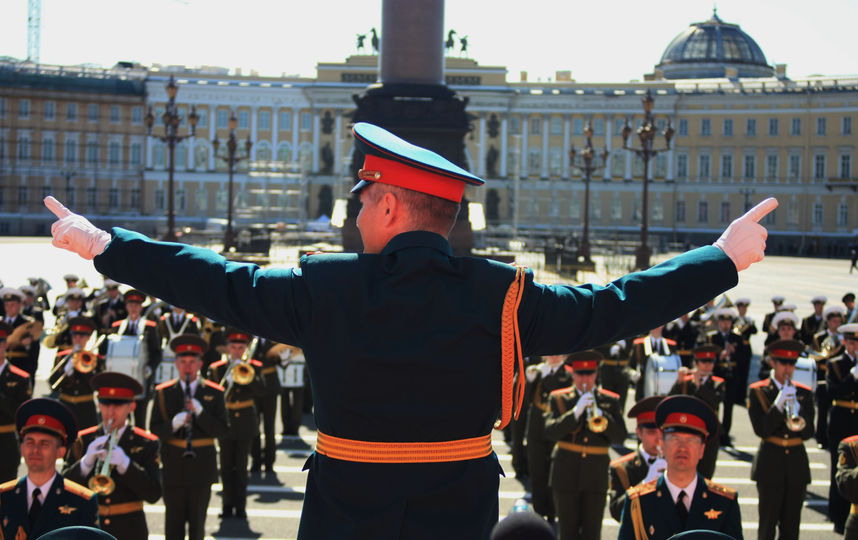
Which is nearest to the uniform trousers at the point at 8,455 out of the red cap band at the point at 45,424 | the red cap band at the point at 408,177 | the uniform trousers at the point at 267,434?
the uniform trousers at the point at 267,434

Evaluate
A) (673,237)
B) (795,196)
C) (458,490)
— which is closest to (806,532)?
(458,490)

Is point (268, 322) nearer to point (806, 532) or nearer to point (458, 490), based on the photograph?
point (458, 490)

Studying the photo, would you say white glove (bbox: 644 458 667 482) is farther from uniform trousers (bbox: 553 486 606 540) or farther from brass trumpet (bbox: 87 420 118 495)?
brass trumpet (bbox: 87 420 118 495)

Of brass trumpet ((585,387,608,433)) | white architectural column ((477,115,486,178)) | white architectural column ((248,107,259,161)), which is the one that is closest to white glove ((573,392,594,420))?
brass trumpet ((585,387,608,433))

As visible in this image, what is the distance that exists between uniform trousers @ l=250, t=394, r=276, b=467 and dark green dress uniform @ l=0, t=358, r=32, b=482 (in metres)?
3.11

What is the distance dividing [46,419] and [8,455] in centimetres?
347

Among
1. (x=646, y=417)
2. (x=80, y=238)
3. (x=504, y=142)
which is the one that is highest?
(x=504, y=142)

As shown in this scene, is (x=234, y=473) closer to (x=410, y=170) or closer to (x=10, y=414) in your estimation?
(x=10, y=414)

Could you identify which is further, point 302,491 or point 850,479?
point 302,491

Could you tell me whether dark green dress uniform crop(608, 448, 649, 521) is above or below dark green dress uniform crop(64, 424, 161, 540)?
above

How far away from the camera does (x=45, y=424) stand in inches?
219

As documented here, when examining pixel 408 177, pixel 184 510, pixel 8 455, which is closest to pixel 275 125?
pixel 8 455

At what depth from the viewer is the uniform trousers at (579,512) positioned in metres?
8.23

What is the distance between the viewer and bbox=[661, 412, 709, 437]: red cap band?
5461 millimetres
